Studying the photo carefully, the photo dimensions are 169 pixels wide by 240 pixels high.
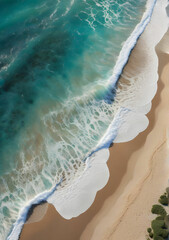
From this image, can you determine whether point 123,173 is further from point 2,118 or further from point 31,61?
point 31,61

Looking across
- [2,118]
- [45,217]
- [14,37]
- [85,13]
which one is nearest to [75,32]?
[85,13]

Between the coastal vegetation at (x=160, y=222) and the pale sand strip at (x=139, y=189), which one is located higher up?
the pale sand strip at (x=139, y=189)

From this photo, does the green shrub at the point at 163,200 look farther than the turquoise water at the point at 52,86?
No

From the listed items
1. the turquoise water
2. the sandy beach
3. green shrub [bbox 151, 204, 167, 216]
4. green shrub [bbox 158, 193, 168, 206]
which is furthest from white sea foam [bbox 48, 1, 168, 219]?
green shrub [bbox 158, 193, 168, 206]

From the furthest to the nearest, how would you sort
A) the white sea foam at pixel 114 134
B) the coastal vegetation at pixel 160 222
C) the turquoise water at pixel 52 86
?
the turquoise water at pixel 52 86 → the white sea foam at pixel 114 134 → the coastal vegetation at pixel 160 222

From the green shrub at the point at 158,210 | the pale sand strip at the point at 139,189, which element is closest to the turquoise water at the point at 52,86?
the pale sand strip at the point at 139,189

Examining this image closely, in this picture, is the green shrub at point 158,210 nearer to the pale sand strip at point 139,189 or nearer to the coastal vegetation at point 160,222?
the coastal vegetation at point 160,222

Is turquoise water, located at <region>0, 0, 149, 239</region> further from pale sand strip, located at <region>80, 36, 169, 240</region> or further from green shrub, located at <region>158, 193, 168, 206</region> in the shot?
green shrub, located at <region>158, 193, 168, 206</region>
